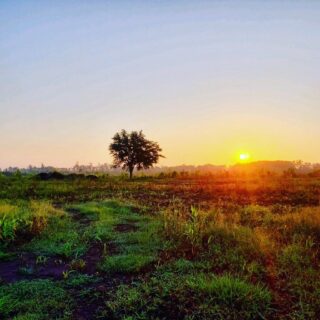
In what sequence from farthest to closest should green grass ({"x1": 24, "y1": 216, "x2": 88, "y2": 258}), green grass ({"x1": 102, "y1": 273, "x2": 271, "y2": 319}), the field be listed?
green grass ({"x1": 24, "y1": 216, "x2": 88, "y2": 258}) < the field < green grass ({"x1": 102, "y1": 273, "x2": 271, "y2": 319})

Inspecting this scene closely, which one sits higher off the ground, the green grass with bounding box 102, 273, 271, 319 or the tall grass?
the tall grass

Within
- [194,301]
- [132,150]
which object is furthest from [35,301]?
[132,150]

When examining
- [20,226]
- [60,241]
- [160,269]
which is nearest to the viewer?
[160,269]

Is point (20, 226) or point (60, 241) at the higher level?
point (20, 226)

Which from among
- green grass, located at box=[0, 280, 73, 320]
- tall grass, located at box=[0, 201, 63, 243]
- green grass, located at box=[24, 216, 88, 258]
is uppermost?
tall grass, located at box=[0, 201, 63, 243]

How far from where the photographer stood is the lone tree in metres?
63.9

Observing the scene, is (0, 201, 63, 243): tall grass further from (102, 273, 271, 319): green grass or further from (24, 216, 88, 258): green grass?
(102, 273, 271, 319): green grass

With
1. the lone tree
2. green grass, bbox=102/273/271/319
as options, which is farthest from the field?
the lone tree

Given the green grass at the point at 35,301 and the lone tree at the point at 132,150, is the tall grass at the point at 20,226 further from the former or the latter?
the lone tree at the point at 132,150

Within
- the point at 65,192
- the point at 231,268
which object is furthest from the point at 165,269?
the point at 65,192

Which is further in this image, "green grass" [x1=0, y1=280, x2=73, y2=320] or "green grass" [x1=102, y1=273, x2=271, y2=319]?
"green grass" [x1=0, y1=280, x2=73, y2=320]

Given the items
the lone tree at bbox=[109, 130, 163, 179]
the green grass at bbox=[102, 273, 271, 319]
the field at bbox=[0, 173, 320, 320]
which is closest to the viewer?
the green grass at bbox=[102, 273, 271, 319]

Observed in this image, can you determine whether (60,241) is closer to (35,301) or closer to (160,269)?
(160,269)

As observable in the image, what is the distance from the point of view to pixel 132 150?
2520 inches
